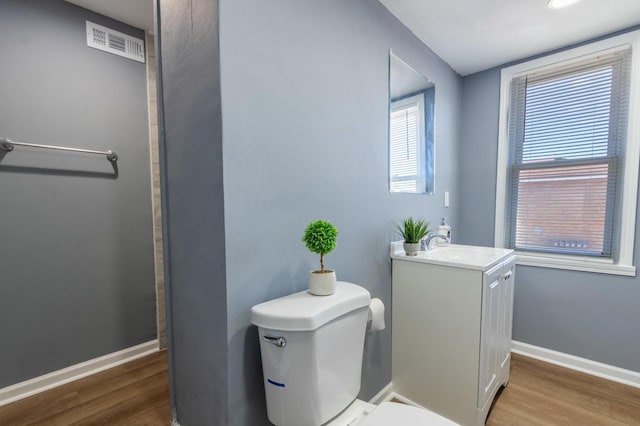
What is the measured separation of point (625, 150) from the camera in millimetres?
1896

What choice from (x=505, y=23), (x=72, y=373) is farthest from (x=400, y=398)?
(x=505, y=23)

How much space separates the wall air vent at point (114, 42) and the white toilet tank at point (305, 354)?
2172mm

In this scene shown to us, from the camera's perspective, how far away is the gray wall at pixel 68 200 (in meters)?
1.63

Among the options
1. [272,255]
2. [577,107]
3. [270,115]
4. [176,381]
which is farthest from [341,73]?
[577,107]

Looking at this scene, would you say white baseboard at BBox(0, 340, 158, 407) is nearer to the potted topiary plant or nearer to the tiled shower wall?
the tiled shower wall

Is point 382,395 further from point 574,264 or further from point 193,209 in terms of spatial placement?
point 574,264

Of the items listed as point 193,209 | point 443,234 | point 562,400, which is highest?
point 193,209

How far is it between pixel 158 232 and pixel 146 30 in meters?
1.52

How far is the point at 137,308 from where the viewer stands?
212 cm

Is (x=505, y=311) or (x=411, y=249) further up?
(x=411, y=249)

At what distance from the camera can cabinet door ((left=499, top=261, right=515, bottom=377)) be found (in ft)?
5.52

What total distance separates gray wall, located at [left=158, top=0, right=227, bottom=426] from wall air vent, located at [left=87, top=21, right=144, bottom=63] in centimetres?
107

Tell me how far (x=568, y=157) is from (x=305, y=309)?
238 cm

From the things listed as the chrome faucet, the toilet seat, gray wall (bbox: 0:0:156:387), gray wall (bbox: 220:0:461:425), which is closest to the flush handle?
gray wall (bbox: 220:0:461:425)
